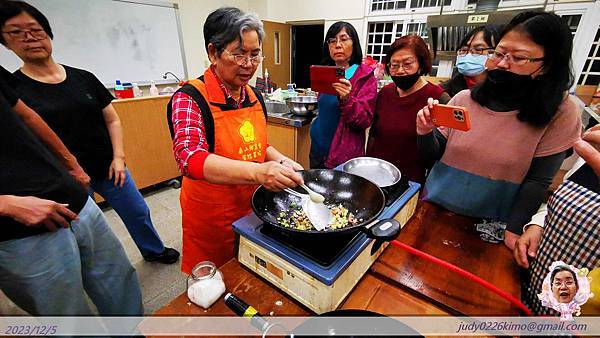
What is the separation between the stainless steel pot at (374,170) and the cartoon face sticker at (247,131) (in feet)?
1.47

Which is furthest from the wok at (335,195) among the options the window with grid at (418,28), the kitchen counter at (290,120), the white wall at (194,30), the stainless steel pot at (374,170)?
the window with grid at (418,28)

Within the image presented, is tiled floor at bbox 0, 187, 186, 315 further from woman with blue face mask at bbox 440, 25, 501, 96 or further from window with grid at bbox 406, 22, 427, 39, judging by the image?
window with grid at bbox 406, 22, 427, 39

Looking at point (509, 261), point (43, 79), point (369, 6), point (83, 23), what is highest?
point (369, 6)

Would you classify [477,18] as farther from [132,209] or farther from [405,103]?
[132,209]

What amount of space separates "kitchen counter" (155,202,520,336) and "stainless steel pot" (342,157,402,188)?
0.84 ft

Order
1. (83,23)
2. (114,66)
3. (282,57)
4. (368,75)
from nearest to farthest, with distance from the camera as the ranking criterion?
1. (368,75)
2. (83,23)
3. (114,66)
4. (282,57)

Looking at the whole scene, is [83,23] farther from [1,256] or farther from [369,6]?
[369,6]

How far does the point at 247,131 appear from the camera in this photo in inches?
45.3

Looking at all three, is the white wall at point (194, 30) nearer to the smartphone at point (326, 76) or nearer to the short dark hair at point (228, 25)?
the smartphone at point (326, 76)

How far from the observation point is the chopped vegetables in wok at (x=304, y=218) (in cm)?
84

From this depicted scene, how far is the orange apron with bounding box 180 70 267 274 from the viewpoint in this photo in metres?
1.06

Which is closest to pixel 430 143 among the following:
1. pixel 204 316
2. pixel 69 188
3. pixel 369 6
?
pixel 204 316

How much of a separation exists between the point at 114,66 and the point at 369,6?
4.36m

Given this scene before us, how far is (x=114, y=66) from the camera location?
3.36m
